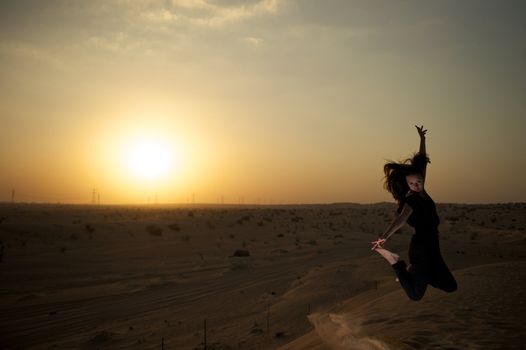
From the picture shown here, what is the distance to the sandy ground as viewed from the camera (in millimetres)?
5348

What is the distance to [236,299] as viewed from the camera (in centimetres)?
1160

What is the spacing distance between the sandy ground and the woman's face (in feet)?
5.65

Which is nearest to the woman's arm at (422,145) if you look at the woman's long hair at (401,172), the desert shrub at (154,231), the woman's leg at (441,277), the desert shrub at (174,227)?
the woman's long hair at (401,172)

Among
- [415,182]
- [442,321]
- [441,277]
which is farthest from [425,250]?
[442,321]

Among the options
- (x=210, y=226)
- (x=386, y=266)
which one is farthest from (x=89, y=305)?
(x=210, y=226)

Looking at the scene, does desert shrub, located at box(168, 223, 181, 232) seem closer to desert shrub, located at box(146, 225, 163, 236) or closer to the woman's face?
desert shrub, located at box(146, 225, 163, 236)

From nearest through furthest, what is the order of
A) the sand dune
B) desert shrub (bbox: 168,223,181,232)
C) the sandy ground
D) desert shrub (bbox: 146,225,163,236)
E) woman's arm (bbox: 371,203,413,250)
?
woman's arm (bbox: 371,203,413,250)
the sand dune
the sandy ground
desert shrub (bbox: 146,225,163,236)
desert shrub (bbox: 168,223,181,232)

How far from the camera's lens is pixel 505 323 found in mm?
4914

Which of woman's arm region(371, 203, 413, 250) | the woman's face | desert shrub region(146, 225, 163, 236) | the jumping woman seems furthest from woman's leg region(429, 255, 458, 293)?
desert shrub region(146, 225, 163, 236)

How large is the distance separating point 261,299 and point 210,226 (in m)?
23.7

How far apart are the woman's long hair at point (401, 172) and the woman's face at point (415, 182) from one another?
0.20ft

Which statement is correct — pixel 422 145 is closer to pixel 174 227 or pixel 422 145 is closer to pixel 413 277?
pixel 413 277

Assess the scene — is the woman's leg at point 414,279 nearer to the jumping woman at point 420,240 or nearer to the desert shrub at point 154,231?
the jumping woman at point 420,240

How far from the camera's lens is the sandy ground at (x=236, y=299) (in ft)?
17.5
